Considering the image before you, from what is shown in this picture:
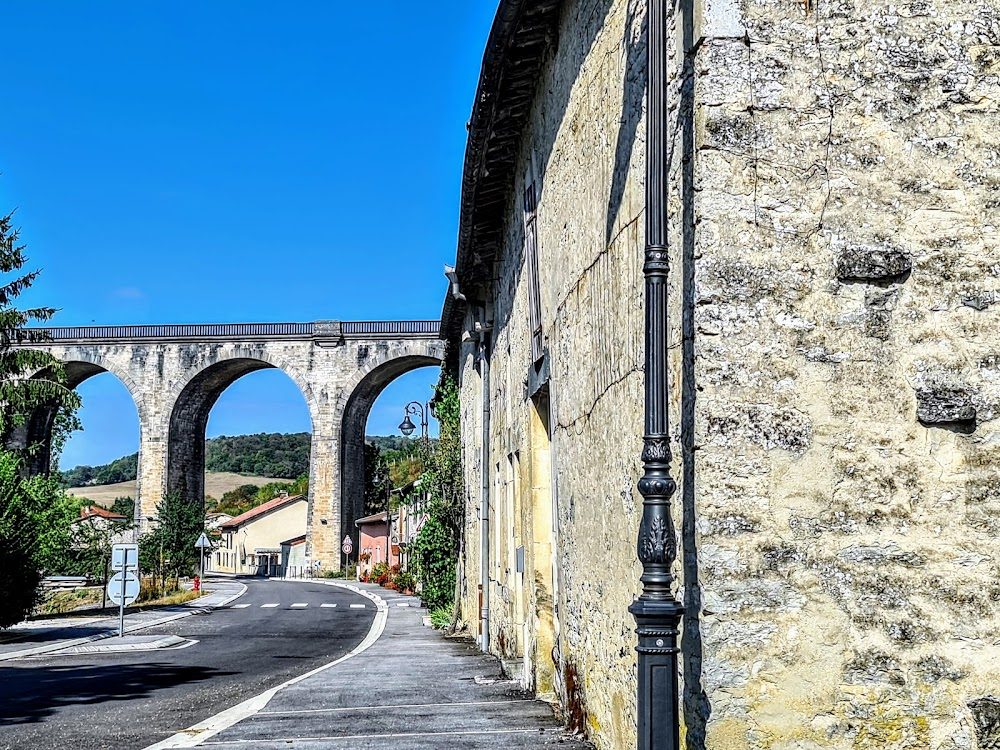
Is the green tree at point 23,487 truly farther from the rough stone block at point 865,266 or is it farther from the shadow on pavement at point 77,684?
the rough stone block at point 865,266

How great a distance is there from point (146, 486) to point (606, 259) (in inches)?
1918

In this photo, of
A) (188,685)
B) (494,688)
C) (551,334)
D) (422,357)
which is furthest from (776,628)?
(422,357)

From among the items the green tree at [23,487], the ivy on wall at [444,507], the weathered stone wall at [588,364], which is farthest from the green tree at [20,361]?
the weathered stone wall at [588,364]

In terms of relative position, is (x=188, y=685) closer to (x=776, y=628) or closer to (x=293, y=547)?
(x=776, y=628)

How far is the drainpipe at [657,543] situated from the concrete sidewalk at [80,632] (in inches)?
560

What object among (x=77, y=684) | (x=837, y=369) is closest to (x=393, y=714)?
(x=837, y=369)

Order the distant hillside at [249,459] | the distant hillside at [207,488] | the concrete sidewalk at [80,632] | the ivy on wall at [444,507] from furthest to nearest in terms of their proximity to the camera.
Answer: the distant hillside at [249,459] < the distant hillside at [207,488] < the ivy on wall at [444,507] < the concrete sidewalk at [80,632]

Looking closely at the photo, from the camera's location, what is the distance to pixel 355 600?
3322 centimetres

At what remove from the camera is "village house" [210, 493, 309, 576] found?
248 feet

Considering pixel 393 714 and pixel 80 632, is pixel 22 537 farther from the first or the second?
pixel 393 714

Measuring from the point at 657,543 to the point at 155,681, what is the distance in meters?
9.75

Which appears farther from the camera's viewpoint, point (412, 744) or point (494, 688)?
point (494, 688)

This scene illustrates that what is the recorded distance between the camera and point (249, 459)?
469ft

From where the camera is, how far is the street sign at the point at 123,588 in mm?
19172
